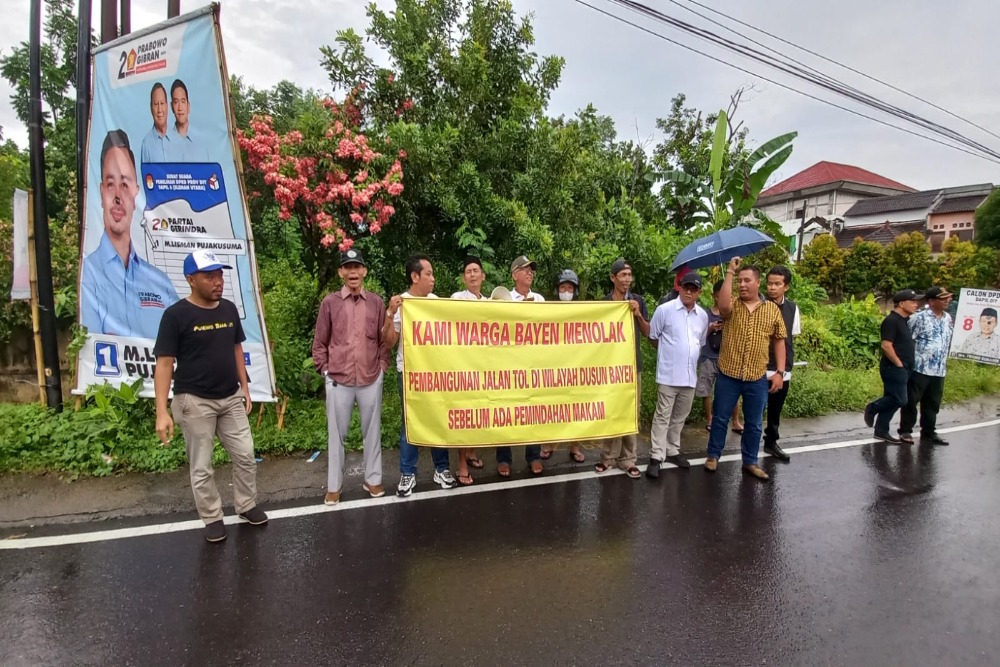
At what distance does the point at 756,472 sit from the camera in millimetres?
4527

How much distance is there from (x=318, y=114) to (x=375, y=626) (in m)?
4.71

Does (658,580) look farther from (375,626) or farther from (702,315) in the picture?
(702,315)

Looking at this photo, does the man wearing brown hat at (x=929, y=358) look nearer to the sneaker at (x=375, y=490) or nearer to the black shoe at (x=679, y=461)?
the black shoe at (x=679, y=461)

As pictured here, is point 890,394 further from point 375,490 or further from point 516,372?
point 375,490

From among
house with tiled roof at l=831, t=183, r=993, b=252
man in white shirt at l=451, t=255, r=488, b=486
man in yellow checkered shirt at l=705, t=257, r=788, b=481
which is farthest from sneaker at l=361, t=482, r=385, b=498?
house with tiled roof at l=831, t=183, r=993, b=252

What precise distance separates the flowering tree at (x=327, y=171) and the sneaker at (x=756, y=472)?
407 cm

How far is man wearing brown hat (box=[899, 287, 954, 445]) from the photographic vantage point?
5641 mm

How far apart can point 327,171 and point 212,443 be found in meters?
2.91

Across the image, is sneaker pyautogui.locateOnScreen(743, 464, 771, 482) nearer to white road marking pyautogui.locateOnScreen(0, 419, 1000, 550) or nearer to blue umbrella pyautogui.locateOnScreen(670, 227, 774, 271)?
white road marking pyautogui.locateOnScreen(0, 419, 1000, 550)

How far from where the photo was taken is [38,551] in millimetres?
3098

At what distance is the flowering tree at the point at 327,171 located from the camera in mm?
4992

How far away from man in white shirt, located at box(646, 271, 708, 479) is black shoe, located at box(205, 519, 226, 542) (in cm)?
324

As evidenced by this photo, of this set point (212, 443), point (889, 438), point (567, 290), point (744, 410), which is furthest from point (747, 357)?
point (212, 443)

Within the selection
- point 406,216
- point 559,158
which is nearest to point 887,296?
point 559,158
